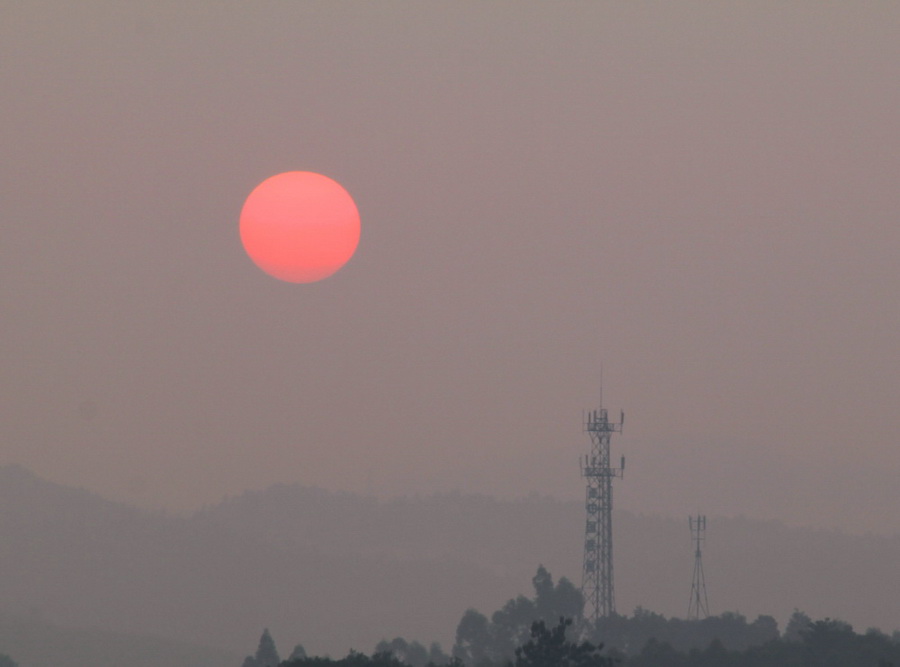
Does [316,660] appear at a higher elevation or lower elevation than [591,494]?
lower

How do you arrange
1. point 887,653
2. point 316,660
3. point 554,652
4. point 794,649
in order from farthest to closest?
point 794,649 → point 887,653 → point 316,660 → point 554,652

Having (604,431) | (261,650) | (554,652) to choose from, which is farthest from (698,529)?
(554,652)

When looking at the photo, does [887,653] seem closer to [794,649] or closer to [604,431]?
[794,649]

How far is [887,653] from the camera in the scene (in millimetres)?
147750

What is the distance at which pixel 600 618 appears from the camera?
589 ft

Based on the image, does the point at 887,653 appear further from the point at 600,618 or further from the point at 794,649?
the point at 600,618

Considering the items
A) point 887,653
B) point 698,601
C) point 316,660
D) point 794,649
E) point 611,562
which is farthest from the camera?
point 698,601

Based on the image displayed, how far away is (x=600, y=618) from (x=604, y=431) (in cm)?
1878

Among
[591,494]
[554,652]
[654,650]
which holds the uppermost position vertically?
[591,494]

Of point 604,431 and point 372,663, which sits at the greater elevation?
point 604,431

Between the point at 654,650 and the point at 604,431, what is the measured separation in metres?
27.6

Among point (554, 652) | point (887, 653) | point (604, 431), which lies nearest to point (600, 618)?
point (604, 431)

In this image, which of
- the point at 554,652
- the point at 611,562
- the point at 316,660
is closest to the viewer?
the point at 554,652

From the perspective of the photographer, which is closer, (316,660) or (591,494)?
(316,660)
